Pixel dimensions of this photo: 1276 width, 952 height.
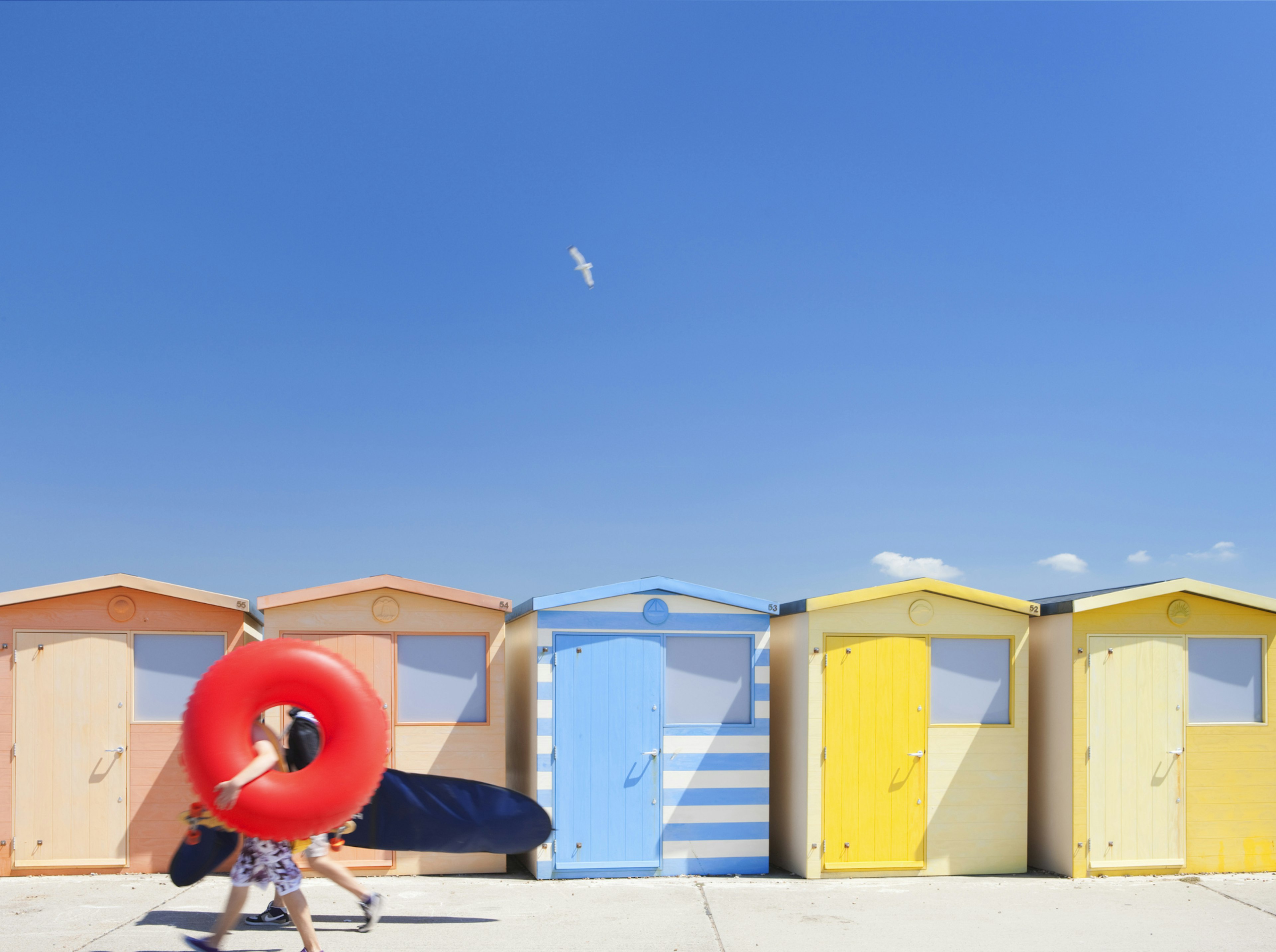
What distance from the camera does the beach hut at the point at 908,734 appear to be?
7285 millimetres

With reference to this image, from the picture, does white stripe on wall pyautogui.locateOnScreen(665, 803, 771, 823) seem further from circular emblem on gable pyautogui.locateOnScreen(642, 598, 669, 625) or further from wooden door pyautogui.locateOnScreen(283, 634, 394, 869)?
wooden door pyautogui.locateOnScreen(283, 634, 394, 869)

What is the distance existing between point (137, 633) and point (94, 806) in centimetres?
126

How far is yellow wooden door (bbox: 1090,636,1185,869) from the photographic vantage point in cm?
740

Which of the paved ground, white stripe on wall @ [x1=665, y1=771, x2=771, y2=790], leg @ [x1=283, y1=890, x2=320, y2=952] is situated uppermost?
white stripe on wall @ [x1=665, y1=771, x2=771, y2=790]

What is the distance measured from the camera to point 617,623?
733cm

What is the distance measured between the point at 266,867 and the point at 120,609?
3.19 metres

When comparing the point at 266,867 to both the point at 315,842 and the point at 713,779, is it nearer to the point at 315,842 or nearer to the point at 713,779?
the point at 315,842

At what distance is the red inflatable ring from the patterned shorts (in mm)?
125

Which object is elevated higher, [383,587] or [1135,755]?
[383,587]

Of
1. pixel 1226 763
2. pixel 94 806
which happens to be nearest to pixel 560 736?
pixel 94 806

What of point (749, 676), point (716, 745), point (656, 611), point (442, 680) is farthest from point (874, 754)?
point (442, 680)

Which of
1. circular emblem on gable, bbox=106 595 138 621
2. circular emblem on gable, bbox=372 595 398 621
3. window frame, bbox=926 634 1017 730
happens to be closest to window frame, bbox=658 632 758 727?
window frame, bbox=926 634 1017 730

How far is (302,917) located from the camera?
4.86 m

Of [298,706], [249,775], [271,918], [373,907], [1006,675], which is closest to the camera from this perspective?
[249,775]
